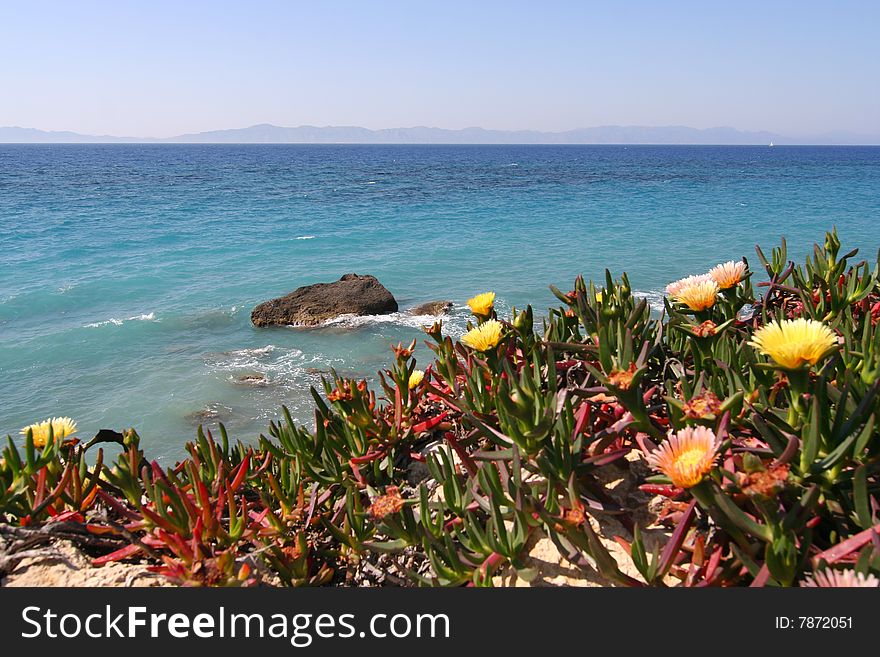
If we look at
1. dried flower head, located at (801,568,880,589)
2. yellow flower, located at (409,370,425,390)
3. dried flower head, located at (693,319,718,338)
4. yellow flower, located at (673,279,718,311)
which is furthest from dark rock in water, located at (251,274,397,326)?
dried flower head, located at (801,568,880,589)

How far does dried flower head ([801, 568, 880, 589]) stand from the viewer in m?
1.30

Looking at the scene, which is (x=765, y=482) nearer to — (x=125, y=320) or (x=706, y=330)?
(x=706, y=330)

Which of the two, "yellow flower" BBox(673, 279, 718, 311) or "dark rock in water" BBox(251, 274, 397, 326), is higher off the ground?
"yellow flower" BBox(673, 279, 718, 311)

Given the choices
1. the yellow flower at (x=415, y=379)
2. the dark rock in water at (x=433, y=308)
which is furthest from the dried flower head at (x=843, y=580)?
the dark rock in water at (x=433, y=308)

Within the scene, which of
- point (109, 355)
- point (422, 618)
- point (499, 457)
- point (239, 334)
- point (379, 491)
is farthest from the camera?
point (239, 334)

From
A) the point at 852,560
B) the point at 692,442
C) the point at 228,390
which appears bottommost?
the point at 228,390

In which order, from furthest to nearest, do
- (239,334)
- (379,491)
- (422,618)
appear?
(239,334) → (379,491) → (422,618)

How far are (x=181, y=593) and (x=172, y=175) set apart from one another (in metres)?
59.6

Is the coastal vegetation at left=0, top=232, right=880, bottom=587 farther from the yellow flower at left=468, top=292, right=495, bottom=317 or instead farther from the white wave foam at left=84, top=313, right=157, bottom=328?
the white wave foam at left=84, top=313, right=157, bottom=328

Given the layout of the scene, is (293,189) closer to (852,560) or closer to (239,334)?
(239,334)

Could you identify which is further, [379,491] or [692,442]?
[379,491]

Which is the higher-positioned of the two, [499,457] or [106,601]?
[499,457]

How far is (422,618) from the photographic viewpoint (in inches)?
59.5

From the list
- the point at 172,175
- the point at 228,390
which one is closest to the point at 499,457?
the point at 228,390
